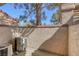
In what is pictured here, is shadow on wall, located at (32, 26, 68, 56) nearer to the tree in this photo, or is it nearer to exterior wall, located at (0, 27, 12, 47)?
the tree

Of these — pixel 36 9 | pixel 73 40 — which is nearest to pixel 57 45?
pixel 73 40

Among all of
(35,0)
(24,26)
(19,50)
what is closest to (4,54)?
(19,50)

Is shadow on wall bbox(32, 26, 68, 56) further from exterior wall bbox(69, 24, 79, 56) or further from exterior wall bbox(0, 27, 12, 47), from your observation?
exterior wall bbox(0, 27, 12, 47)

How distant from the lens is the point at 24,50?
50.0 inches

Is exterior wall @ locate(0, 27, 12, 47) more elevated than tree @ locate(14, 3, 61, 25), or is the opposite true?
tree @ locate(14, 3, 61, 25)

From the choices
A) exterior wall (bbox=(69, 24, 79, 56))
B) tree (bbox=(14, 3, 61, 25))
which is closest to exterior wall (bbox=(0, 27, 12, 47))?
tree (bbox=(14, 3, 61, 25))

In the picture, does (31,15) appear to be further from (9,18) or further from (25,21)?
(9,18)

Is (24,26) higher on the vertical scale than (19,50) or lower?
higher

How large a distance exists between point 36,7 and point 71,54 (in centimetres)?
51

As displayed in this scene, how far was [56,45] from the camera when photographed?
1.27 meters

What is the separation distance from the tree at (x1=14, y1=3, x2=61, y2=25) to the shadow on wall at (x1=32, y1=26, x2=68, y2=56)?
14 cm

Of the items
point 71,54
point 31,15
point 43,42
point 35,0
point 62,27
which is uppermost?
point 35,0

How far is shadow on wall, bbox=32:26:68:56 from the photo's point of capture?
126 cm

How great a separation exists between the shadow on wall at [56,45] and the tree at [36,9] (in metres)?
0.14
